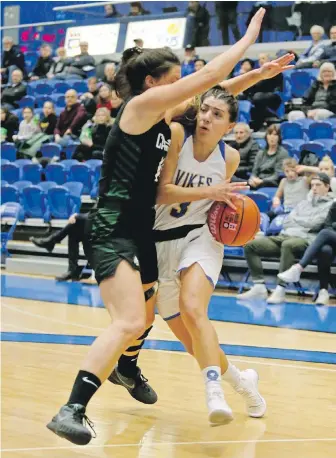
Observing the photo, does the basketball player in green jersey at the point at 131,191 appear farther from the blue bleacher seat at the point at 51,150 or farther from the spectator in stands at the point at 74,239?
the blue bleacher seat at the point at 51,150

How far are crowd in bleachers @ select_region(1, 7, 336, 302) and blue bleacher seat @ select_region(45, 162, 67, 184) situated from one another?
0.02 meters

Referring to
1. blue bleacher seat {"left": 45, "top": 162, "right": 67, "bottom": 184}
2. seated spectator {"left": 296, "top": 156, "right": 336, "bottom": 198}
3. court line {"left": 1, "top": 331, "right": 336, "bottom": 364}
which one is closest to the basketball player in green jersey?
court line {"left": 1, "top": 331, "right": 336, "bottom": 364}

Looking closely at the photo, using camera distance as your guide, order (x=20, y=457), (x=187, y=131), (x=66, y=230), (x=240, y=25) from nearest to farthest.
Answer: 1. (x=20, y=457)
2. (x=187, y=131)
3. (x=66, y=230)
4. (x=240, y=25)

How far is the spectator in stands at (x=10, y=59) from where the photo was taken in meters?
19.0

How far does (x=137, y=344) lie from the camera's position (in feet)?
15.4

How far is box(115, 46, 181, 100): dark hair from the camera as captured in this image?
387cm

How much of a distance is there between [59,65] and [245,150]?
814 cm

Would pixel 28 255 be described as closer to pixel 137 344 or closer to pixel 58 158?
pixel 58 158

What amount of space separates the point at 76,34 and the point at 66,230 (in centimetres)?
804

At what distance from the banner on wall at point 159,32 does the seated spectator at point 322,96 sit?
15.1 feet

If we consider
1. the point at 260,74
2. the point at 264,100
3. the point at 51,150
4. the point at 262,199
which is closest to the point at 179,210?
the point at 260,74

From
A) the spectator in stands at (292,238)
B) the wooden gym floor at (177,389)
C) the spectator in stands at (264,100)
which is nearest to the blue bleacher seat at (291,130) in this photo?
the spectator in stands at (264,100)

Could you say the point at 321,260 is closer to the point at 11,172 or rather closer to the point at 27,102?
the point at 11,172

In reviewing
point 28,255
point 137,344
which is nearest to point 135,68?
point 137,344
